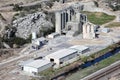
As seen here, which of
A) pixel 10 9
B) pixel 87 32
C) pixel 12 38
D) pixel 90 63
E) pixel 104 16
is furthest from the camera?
pixel 10 9

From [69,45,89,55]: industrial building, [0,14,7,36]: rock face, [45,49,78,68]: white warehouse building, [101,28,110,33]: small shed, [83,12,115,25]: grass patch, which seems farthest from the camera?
[83,12,115,25]: grass patch

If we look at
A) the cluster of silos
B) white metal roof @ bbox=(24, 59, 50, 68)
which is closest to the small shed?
the cluster of silos

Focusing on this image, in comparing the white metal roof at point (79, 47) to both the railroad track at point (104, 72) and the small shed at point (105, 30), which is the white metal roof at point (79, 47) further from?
the small shed at point (105, 30)

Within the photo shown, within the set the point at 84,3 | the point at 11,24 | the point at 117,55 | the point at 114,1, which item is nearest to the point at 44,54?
the point at 117,55

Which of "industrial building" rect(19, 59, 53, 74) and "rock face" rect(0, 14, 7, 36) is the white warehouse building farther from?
"rock face" rect(0, 14, 7, 36)

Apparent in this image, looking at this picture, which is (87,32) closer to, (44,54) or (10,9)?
(44,54)

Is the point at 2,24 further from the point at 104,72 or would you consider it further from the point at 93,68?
the point at 104,72

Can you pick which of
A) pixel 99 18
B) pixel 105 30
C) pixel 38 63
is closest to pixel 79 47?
pixel 38 63

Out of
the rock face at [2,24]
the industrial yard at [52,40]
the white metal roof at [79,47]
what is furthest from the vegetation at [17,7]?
the white metal roof at [79,47]
